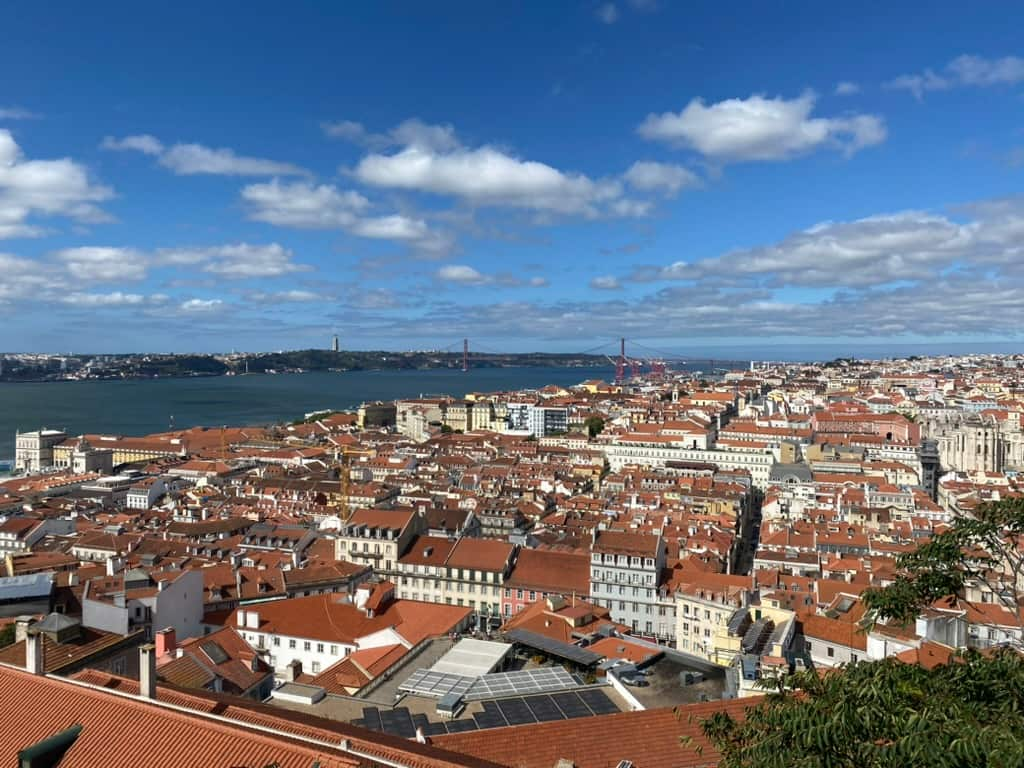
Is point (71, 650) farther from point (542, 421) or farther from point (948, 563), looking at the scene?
point (542, 421)

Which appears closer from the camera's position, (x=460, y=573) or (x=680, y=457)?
(x=460, y=573)

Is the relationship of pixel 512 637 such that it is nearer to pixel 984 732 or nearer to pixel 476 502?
pixel 984 732

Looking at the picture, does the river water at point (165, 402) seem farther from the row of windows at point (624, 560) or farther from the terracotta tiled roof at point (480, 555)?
the row of windows at point (624, 560)

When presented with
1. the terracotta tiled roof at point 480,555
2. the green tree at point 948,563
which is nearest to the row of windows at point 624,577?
the terracotta tiled roof at point 480,555

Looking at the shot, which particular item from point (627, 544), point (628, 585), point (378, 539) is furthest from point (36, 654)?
point (378, 539)

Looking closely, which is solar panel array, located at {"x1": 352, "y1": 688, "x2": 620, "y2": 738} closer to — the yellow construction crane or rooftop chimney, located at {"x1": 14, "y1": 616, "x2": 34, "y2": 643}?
rooftop chimney, located at {"x1": 14, "y1": 616, "x2": 34, "y2": 643}

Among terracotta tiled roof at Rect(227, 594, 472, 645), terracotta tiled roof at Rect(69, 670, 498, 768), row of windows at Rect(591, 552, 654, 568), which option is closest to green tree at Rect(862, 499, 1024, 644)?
terracotta tiled roof at Rect(69, 670, 498, 768)
